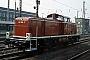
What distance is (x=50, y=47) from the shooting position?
15984 mm

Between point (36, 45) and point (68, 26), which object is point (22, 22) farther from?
point (68, 26)

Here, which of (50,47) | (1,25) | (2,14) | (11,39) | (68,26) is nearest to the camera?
(11,39)

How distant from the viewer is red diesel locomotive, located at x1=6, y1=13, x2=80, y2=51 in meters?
12.7

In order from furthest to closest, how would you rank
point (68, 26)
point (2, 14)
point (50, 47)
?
1. point (2, 14)
2. point (68, 26)
3. point (50, 47)

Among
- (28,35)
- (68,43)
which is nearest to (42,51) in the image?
(28,35)

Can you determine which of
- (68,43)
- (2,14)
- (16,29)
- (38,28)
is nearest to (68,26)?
(68,43)

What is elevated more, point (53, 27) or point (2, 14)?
point (2, 14)

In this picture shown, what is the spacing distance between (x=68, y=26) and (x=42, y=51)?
22.4 feet

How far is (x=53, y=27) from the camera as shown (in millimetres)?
16797

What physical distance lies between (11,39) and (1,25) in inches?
944

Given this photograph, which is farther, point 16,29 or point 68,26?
point 68,26

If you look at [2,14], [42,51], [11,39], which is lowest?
[42,51]

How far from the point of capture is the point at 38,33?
14.3 meters

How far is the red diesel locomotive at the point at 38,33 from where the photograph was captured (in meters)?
12.7
